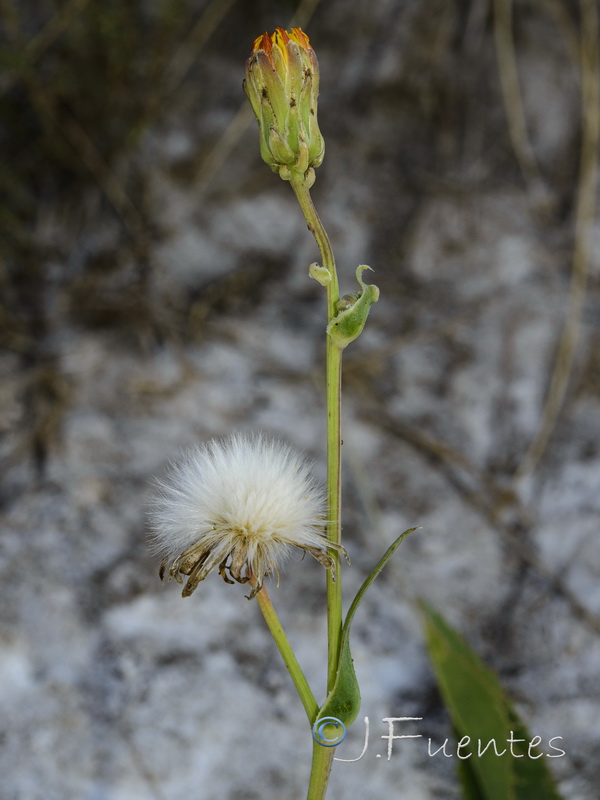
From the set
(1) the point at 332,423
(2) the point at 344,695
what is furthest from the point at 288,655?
(1) the point at 332,423

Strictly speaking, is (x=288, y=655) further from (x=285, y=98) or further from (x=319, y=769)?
(x=285, y=98)

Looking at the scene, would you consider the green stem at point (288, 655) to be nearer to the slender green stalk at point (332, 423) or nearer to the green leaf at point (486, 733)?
the slender green stalk at point (332, 423)

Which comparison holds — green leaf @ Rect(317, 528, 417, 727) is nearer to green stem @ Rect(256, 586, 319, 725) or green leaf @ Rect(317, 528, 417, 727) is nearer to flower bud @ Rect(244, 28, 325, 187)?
green stem @ Rect(256, 586, 319, 725)

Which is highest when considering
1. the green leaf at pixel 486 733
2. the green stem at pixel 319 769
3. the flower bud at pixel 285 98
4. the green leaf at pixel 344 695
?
the flower bud at pixel 285 98

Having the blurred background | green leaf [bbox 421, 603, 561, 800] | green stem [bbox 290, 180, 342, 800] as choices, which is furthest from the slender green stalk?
the blurred background

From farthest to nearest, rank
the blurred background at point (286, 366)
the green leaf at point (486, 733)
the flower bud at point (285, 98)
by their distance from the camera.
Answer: the blurred background at point (286, 366)
the green leaf at point (486, 733)
the flower bud at point (285, 98)

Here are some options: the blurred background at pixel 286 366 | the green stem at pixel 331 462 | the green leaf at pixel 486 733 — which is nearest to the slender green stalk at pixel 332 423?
the green stem at pixel 331 462

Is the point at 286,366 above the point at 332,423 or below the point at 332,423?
above

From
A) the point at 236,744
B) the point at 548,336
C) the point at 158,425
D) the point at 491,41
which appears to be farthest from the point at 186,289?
the point at 236,744
